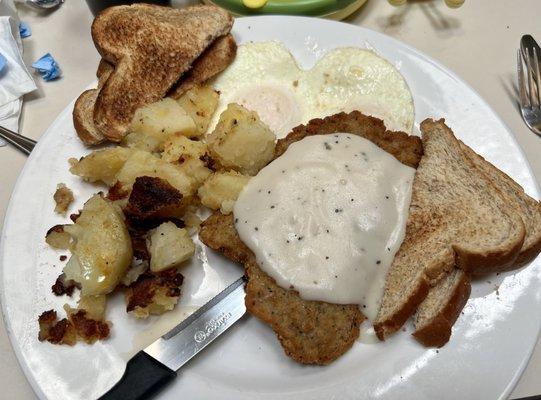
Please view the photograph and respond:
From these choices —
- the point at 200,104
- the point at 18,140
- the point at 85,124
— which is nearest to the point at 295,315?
the point at 200,104

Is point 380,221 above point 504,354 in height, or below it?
above

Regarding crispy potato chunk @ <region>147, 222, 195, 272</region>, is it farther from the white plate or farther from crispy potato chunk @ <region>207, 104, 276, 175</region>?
crispy potato chunk @ <region>207, 104, 276, 175</region>

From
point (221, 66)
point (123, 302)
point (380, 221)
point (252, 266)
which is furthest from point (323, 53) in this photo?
point (123, 302)

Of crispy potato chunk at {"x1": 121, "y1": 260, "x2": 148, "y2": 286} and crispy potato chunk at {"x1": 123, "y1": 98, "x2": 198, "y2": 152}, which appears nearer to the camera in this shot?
crispy potato chunk at {"x1": 121, "y1": 260, "x2": 148, "y2": 286}

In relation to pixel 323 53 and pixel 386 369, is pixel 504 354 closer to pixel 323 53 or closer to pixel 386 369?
pixel 386 369

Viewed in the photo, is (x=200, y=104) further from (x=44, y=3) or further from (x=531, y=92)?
(x=531, y=92)

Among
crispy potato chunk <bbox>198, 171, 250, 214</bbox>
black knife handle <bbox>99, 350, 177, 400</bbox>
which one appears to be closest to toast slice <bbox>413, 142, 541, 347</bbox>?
crispy potato chunk <bbox>198, 171, 250, 214</bbox>
